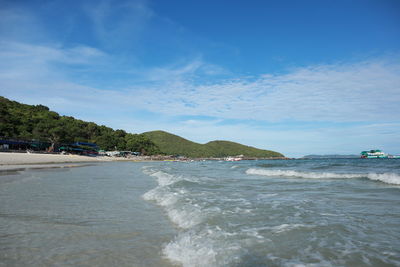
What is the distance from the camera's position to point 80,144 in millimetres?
80938

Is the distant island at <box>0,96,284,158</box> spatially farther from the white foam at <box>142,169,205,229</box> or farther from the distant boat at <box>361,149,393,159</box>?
the distant boat at <box>361,149,393,159</box>

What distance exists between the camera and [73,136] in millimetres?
72562

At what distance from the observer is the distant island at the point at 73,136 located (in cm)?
6222

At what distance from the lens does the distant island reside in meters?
62.2

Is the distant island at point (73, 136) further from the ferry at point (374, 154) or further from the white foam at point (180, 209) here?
the ferry at point (374, 154)

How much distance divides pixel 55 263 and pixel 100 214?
2856 millimetres

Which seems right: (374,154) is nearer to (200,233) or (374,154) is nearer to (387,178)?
(387,178)

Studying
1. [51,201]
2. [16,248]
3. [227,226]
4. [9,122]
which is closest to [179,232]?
[227,226]

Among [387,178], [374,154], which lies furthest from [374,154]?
[387,178]

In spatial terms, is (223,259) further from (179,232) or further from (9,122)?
(9,122)

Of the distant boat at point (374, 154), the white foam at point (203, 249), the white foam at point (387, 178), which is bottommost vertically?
the white foam at point (203, 249)

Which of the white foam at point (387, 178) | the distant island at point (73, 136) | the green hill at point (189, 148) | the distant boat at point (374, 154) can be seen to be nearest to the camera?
the white foam at point (387, 178)

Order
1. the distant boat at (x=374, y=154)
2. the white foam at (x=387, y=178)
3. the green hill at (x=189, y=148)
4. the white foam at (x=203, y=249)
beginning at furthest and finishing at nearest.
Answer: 1. the green hill at (x=189, y=148)
2. the distant boat at (x=374, y=154)
3. the white foam at (x=387, y=178)
4. the white foam at (x=203, y=249)

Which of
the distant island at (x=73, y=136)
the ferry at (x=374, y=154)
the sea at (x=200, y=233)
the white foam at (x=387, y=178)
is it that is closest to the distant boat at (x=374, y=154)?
the ferry at (x=374, y=154)
